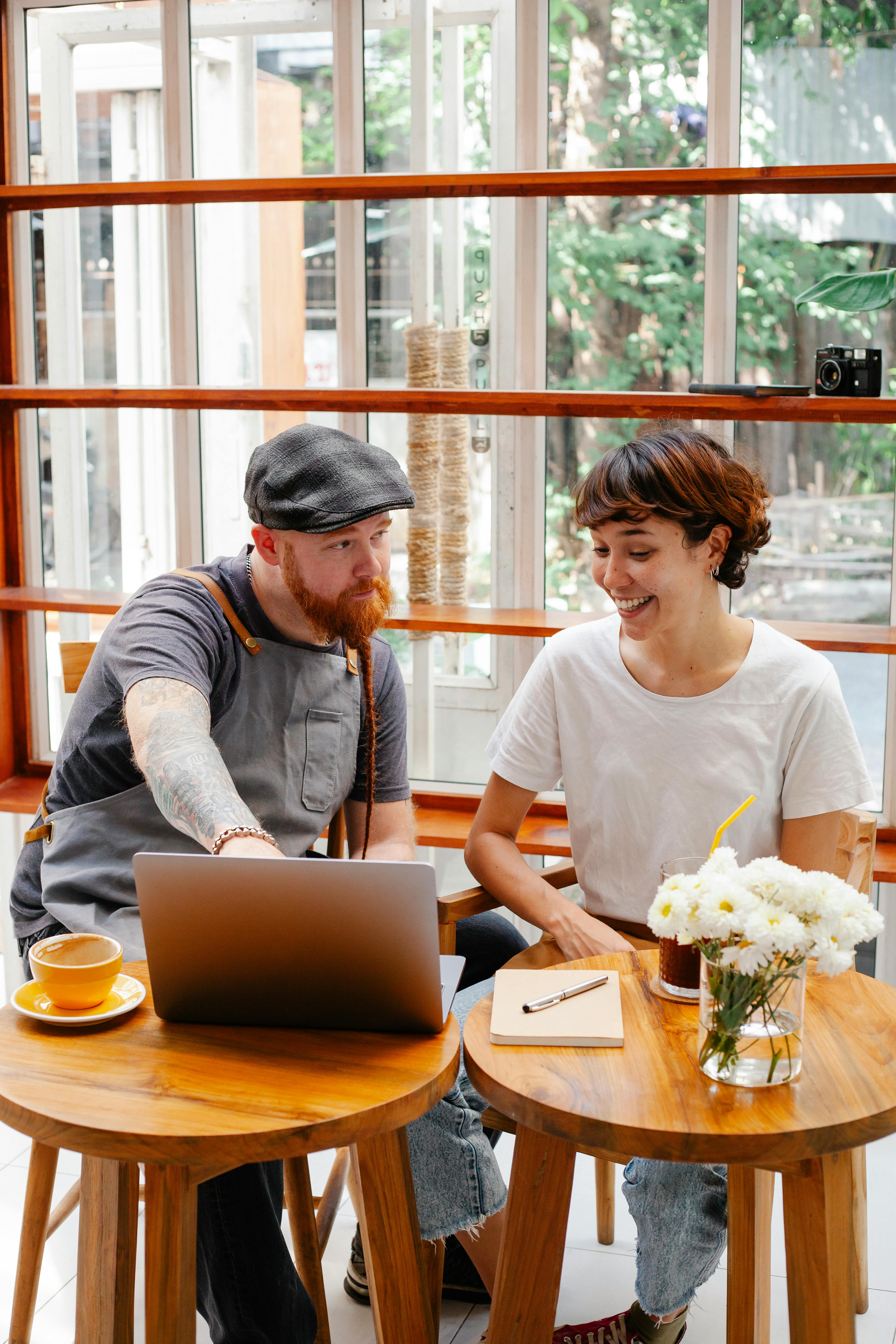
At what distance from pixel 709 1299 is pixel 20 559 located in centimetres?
223

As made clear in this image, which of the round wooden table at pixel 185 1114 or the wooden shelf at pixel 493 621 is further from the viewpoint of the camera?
the wooden shelf at pixel 493 621

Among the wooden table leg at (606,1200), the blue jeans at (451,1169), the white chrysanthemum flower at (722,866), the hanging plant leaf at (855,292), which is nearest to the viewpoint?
the white chrysanthemum flower at (722,866)

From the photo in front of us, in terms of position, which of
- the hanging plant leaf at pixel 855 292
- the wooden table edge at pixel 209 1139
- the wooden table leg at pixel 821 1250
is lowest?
the wooden table leg at pixel 821 1250

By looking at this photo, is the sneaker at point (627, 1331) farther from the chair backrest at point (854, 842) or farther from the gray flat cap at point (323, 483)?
the gray flat cap at point (323, 483)

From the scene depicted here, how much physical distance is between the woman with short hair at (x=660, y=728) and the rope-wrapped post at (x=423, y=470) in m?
0.87

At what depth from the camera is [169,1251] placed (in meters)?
1.24

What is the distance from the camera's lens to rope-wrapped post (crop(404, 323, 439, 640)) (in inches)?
110

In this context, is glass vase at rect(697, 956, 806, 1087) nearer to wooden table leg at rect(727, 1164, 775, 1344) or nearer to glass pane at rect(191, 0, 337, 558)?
wooden table leg at rect(727, 1164, 775, 1344)

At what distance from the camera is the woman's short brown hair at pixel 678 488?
1.81 meters

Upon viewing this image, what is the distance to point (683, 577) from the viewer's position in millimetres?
1866

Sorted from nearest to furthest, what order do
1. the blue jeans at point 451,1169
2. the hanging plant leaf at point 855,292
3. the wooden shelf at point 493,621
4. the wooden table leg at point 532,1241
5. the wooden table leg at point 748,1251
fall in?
the wooden table leg at point 532,1241, the wooden table leg at point 748,1251, the blue jeans at point 451,1169, the hanging plant leaf at point 855,292, the wooden shelf at point 493,621

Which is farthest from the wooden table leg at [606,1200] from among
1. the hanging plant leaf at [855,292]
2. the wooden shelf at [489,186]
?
the wooden shelf at [489,186]

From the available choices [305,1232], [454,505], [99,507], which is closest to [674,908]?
[305,1232]

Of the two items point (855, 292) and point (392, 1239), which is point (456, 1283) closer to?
point (392, 1239)
